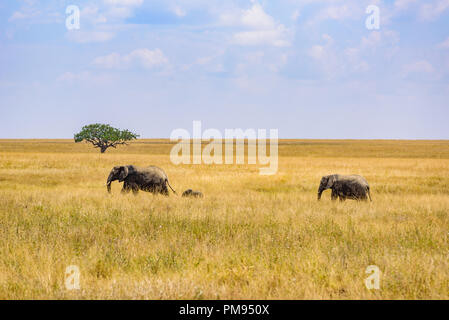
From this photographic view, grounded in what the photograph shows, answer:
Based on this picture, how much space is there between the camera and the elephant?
15.4 meters

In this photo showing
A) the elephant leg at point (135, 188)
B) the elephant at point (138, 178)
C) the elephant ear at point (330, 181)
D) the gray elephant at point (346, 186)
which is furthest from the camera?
the elephant at point (138, 178)

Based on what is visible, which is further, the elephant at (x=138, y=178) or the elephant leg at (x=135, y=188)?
the elephant at (x=138, y=178)

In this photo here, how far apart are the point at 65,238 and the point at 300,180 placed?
18343 mm

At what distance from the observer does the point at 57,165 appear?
110 feet

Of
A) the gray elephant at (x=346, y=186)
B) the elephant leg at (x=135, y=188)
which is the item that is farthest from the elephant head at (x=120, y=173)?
the gray elephant at (x=346, y=186)

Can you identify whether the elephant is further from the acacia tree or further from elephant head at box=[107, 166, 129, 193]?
the acacia tree

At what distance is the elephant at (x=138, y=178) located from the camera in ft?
50.4

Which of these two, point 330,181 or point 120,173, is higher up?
point 120,173

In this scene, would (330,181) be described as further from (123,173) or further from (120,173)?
(120,173)

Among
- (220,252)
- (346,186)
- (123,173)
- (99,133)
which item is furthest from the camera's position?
(99,133)

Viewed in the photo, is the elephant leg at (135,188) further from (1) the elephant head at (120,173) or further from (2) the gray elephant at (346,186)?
(2) the gray elephant at (346,186)

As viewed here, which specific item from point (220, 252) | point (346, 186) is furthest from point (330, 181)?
point (220, 252)

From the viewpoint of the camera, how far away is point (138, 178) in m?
15.5
